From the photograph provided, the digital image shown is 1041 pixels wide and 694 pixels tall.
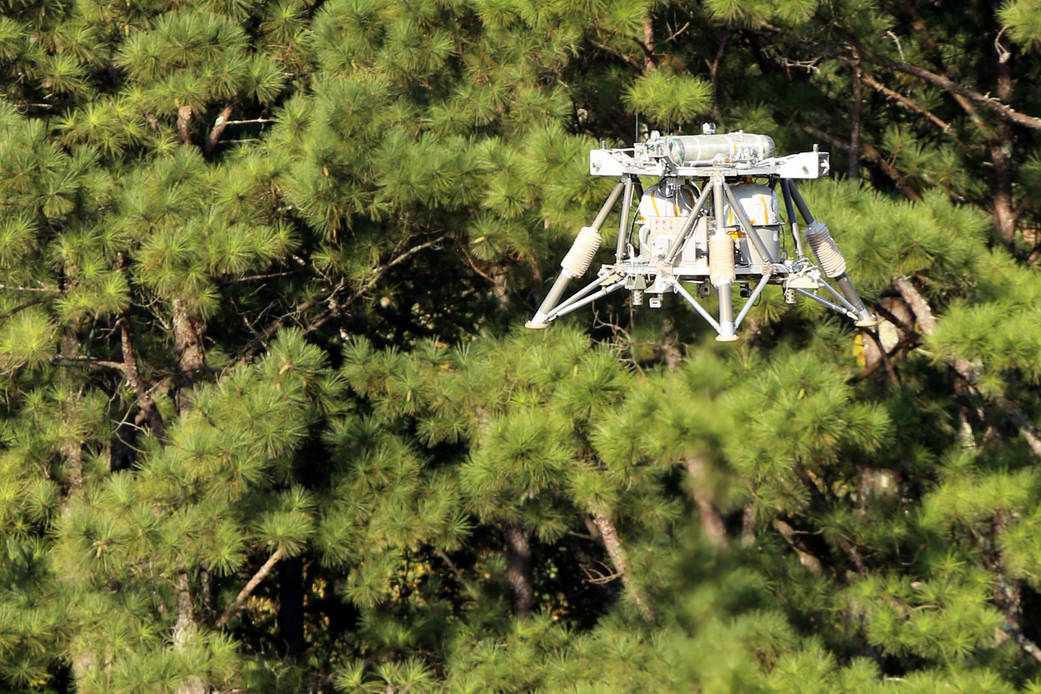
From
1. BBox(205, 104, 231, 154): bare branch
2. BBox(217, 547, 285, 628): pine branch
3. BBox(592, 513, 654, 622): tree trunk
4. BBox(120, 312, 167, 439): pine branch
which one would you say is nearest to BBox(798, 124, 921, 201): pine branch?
BBox(592, 513, 654, 622): tree trunk

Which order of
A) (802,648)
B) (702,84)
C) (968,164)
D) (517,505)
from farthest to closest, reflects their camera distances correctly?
(968,164), (517,505), (802,648), (702,84)

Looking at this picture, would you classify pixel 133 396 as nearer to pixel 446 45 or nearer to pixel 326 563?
pixel 326 563

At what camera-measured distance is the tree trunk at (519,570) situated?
354 inches

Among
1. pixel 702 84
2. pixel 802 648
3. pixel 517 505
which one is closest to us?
pixel 702 84

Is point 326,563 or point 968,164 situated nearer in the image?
point 326,563

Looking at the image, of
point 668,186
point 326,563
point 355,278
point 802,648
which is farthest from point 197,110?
point 668,186

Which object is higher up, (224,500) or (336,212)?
(336,212)

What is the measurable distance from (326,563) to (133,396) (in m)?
1.83

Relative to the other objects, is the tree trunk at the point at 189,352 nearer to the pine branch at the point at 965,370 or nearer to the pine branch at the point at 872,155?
the pine branch at the point at 872,155

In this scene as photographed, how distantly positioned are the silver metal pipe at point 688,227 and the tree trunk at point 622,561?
409 centimetres

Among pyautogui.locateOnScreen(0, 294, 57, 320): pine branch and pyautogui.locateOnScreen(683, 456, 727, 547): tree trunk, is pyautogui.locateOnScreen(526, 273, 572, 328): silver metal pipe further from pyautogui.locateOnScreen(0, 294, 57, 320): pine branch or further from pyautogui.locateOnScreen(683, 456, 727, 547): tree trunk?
pyautogui.locateOnScreen(0, 294, 57, 320): pine branch

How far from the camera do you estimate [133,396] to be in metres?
8.55

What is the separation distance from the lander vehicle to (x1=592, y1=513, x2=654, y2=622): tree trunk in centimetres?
397

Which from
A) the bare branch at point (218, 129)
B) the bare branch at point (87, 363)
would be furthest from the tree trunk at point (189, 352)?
the bare branch at point (218, 129)
